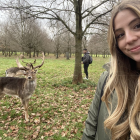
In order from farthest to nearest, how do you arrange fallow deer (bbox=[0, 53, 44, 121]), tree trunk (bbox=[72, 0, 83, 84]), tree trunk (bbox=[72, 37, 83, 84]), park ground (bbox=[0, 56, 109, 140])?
tree trunk (bbox=[72, 37, 83, 84]) → tree trunk (bbox=[72, 0, 83, 84]) → fallow deer (bbox=[0, 53, 44, 121]) → park ground (bbox=[0, 56, 109, 140])

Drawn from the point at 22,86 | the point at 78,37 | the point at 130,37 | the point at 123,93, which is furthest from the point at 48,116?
the point at 78,37

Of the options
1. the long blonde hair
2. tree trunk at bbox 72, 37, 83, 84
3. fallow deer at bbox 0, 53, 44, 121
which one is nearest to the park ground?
fallow deer at bbox 0, 53, 44, 121

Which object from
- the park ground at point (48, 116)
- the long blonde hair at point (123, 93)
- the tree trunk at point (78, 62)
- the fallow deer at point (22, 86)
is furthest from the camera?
the tree trunk at point (78, 62)

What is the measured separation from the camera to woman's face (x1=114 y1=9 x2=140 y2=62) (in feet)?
3.11

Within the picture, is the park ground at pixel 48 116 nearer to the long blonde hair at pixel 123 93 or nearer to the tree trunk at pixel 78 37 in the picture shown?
the tree trunk at pixel 78 37

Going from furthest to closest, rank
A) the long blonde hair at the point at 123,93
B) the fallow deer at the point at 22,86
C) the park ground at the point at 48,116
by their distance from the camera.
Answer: the fallow deer at the point at 22,86
the park ground at the point at 48,116
the long blonde hair at the point at 123,93

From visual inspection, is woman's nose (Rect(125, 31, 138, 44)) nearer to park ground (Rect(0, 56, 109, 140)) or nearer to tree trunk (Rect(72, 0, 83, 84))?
park ground (Rect(0, 56, 109, 140))

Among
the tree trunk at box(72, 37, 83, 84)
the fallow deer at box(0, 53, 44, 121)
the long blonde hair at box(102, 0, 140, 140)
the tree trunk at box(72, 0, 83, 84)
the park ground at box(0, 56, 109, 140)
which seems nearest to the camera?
the long blonde hair at box(102, 0, 140, 140)

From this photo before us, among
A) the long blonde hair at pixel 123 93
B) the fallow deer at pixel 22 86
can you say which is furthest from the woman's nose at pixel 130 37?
the fallow deer at pixel 22 86

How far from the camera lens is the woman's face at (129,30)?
37.3 inches

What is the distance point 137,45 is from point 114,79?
423 mm

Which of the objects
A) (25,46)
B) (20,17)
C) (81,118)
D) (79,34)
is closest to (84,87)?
(81,118)

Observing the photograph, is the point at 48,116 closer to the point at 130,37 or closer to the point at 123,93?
the point at 123,93

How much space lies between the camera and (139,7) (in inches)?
36.3
